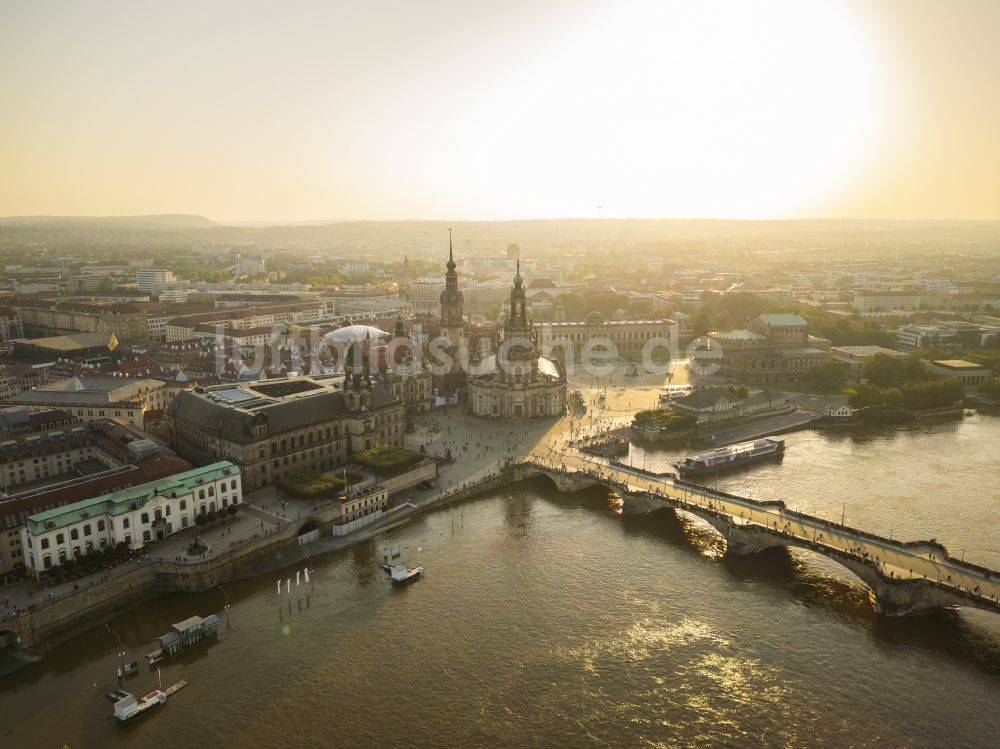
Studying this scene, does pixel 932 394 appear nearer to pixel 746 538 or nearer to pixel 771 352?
pixel 771 352

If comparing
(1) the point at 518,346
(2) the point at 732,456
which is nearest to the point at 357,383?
(1) the point at 518,346

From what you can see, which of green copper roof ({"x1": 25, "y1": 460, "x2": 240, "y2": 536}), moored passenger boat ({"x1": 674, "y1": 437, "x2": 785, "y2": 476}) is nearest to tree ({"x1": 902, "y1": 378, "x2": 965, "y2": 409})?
moored passenger boat ({"x1": 674, "y1": 437, "x2": 785, "y2": 476})

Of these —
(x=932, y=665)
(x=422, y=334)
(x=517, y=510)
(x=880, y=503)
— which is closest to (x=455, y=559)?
(x=517, y=510)

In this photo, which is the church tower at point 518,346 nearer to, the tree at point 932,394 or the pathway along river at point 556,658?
the pathway along river at point 556,658

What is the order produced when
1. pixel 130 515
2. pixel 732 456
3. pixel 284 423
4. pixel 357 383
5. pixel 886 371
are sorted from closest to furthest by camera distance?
1. pixel 130 515
2. pixel 284 423
3. pixel 357 383
4. pixel 732 456
5. pixel 886 371

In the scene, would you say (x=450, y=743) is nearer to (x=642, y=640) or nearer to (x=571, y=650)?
(x=571, y=650)

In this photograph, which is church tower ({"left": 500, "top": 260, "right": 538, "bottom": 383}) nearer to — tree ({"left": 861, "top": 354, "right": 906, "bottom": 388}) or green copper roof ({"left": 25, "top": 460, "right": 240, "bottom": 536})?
green copper roof ({"left": 25, "top": 460, "right": 240, "bottom": 536})

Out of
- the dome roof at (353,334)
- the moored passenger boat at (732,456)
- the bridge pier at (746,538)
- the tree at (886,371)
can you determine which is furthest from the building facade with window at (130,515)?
the tree at (886,371)
